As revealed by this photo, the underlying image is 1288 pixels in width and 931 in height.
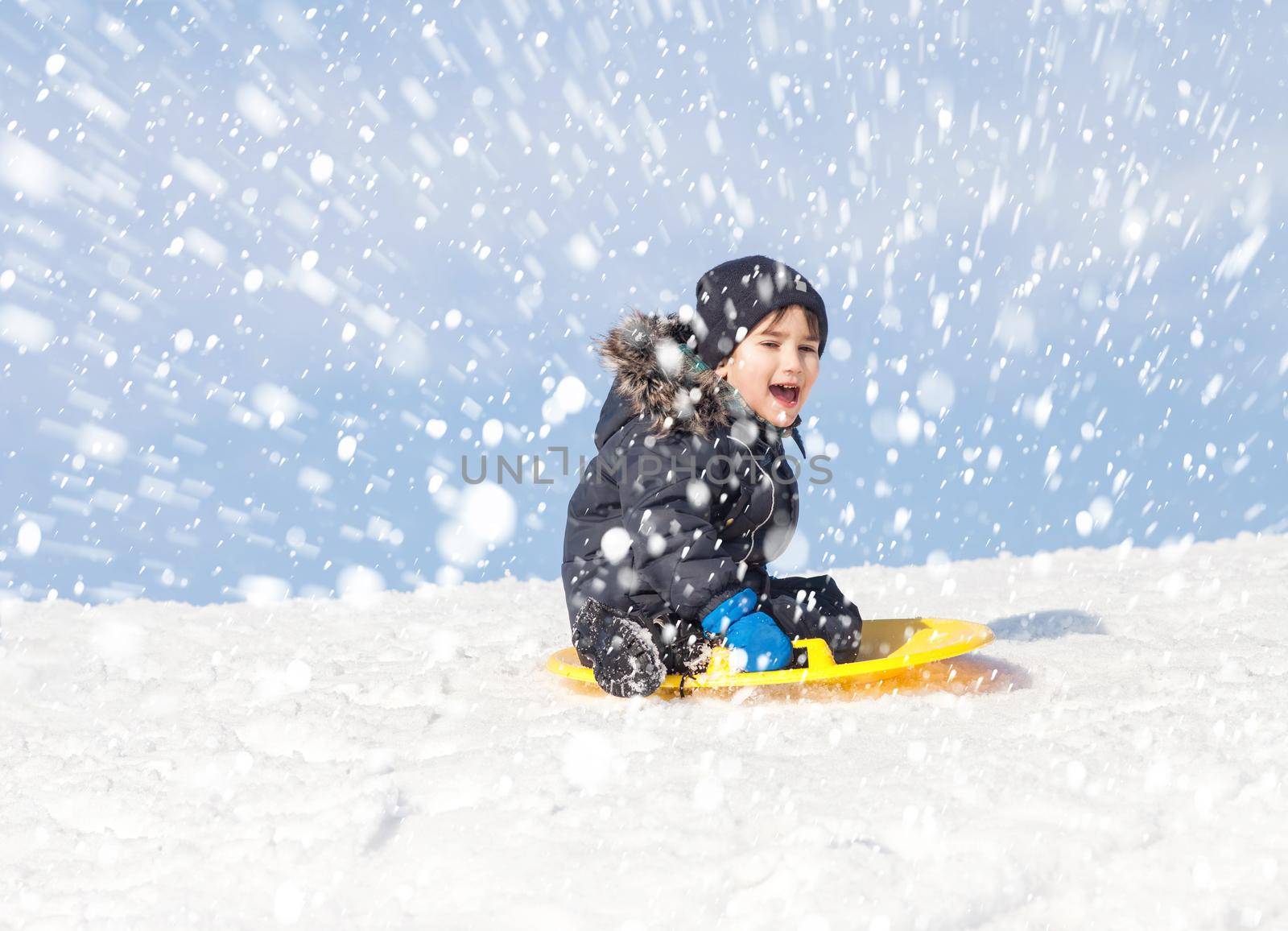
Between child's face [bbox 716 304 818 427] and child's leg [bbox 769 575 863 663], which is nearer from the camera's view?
child's leg [bbox 769 575 863 663]

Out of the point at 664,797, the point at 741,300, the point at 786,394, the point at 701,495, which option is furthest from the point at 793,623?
A: the point at 664,797

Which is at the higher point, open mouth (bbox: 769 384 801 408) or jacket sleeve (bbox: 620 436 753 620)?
open mouth (bbox: 769 384 801 408)

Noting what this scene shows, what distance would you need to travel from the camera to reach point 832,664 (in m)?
3.20

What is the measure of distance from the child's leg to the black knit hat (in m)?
0.92

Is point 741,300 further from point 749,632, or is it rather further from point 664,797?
point 664,797

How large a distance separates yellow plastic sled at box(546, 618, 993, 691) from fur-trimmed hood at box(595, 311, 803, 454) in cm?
78

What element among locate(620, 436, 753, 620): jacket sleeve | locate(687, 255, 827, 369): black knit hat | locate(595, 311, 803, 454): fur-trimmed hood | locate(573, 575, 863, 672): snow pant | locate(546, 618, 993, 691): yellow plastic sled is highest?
locate(687, 255, 827, 369): black knit hat

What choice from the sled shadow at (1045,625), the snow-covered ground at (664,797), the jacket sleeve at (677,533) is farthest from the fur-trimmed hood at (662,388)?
the sled shadow at (1045,625)

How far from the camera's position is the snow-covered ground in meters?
1.83

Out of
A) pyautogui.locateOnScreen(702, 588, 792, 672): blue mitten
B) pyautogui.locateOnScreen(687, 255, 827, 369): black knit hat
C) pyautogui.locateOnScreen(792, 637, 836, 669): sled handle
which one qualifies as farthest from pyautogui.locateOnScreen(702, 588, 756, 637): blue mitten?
pyautogui.locateOnScreen(687, 255, 827, 369): black knit hat

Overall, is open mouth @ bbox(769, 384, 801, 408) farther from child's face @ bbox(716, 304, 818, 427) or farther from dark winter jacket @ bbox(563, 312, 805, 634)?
dark winter jacket @ bbox(563, 312, 805, 634)

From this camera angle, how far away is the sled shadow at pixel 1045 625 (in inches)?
167

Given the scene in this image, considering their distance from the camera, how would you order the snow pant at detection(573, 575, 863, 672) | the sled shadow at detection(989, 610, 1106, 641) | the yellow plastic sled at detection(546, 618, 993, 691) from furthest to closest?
the sled shadow at detection(989, 610, 1106, 641), the snow pant at detection(573, 575, 863, 672), the yellow plastic sled at detection(546, 618, 993, 691)

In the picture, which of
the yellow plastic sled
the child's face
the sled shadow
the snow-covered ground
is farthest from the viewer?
the sled shadow
